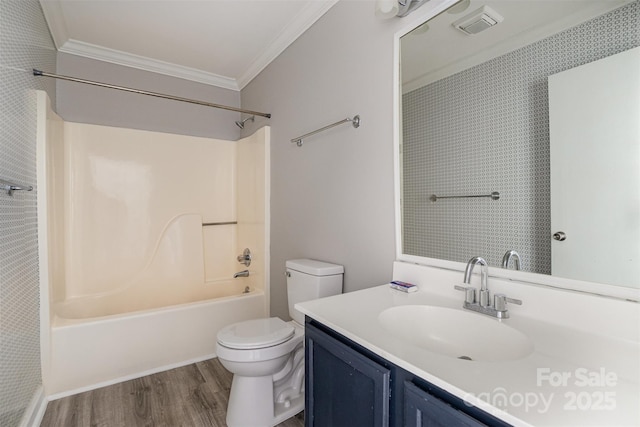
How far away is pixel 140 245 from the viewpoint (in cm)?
264

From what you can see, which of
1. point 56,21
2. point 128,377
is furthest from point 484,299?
point 56,21

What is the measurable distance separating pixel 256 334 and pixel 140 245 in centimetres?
163

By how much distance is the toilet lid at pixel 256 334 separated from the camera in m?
1.49

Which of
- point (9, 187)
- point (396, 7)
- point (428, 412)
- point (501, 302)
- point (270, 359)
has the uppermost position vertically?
point (396, 7)

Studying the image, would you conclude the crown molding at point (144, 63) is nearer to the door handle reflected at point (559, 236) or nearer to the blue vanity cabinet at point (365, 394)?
the blue vanity cabinet at point (365, 394)

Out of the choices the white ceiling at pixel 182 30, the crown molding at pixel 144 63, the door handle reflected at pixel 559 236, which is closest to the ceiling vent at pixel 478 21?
the door handle reflected at pixel 559 236

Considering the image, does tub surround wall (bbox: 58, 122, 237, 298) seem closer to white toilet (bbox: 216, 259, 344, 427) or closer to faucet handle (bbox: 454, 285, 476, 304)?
white toilet (bbox: 216, 259, 344, 427)

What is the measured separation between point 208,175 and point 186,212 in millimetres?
400

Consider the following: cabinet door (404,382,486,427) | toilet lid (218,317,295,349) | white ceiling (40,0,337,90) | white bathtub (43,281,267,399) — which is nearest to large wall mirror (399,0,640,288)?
cabinet door (404,382,486,427)

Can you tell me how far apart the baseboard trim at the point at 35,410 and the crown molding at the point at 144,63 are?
2.40 m

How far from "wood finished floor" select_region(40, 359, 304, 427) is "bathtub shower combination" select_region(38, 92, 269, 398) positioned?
0.11 meters

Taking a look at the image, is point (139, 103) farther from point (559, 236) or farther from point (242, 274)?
point (559, 236)

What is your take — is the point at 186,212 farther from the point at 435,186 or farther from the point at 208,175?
the point at 435,186

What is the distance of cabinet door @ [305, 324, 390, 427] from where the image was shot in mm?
806
